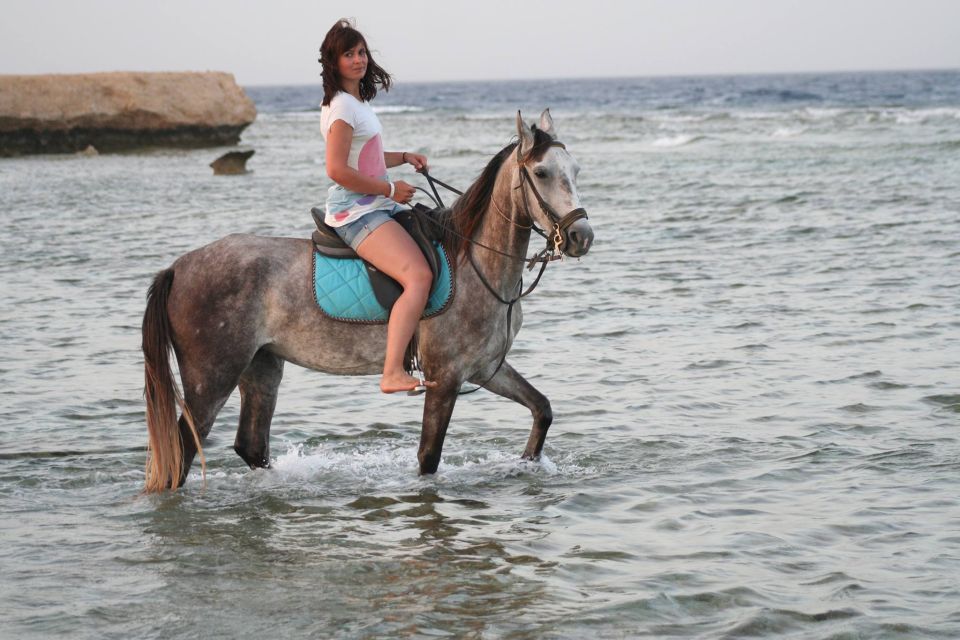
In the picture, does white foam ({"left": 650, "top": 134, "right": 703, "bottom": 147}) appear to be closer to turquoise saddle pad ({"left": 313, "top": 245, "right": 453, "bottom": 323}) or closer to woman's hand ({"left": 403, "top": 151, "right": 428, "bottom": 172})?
woman's hand ({"left": 403, "top": 151, "right": 428, "bottom": 172})

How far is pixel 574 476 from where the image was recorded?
6.66m

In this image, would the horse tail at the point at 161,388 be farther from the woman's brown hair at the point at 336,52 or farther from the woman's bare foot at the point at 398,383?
the woman's brown hair at the point at 336,52

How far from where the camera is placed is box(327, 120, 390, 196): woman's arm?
5.75 m

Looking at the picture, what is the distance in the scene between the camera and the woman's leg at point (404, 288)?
5.87 meters

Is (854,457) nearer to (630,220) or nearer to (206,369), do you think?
(206,369)

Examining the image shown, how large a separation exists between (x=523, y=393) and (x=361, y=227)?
137 centimetres

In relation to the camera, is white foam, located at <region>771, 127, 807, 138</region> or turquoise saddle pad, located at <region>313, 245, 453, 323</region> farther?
white foam, located at <region>771, 127, 807, 138</region>

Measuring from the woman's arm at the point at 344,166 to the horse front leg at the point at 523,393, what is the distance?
131cm

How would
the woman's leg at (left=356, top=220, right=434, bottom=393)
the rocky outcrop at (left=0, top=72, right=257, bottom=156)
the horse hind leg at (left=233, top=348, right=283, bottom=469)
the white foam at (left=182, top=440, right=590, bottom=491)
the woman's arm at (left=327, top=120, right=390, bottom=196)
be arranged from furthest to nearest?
1. the rocky outcrop at (left=0, top=72, right=257, bottom=156)
2. the white foam at (left=182, top=440, right=590, bottom=491)
3. the horse hind leg at (left=233, top=348, right=283, bottom=469)
4. the woman's leg at (left=356, top=220, right=434, bottom=393)
5. the woman's arm at (left=327, top=120, right=390, bottom=196)

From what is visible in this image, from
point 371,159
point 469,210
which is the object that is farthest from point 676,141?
point 371,159

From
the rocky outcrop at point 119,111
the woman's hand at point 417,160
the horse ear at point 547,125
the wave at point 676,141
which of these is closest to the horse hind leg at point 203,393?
the woman's hand at point 417,160

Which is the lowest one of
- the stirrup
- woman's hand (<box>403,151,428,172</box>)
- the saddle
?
the stirrup

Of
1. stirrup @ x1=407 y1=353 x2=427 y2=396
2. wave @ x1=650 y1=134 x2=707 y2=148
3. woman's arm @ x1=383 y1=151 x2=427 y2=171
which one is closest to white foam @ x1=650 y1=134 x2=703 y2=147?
wave @ x1=650 y1=134 x2=707 y2=148

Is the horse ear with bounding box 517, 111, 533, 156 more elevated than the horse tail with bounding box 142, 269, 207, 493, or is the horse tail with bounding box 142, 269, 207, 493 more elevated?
the horse ear with bounding box 517, 111, 533, 156
